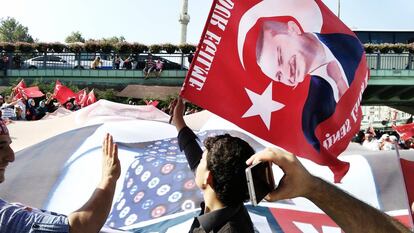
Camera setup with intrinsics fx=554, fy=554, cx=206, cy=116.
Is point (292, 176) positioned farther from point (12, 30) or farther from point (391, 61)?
point (12, 30)

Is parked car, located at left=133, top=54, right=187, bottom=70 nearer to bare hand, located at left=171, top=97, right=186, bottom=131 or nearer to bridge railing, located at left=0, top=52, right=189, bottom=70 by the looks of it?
bridge railing, located at left=0, top=52, right=189, bottom=70

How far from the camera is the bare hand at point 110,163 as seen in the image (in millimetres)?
2361

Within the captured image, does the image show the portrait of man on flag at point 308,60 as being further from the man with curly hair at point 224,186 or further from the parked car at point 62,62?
the parked car at point 62,62

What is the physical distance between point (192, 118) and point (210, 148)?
6.64 metres

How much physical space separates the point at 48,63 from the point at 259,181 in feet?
94.2

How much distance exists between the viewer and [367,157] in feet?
17.5

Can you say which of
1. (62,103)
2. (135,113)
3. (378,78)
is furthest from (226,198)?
(378,78)

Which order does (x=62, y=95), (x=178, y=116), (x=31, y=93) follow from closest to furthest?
(x=178, y=116), (x=62, y=95), (x=31, y=93)

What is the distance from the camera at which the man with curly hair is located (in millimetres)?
2088

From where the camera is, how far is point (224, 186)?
2.10 m

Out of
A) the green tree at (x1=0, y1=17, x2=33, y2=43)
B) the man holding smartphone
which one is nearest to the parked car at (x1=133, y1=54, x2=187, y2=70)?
the man holding smartphone

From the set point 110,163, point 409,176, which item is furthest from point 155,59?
point 110,163

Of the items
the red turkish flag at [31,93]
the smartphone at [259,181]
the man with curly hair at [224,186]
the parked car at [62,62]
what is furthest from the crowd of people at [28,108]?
the parked car at [62,62]

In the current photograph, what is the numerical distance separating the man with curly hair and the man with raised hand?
1.27 feet
